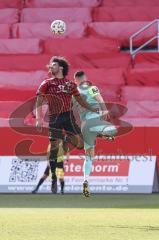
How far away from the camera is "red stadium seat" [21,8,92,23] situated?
67.7 feet

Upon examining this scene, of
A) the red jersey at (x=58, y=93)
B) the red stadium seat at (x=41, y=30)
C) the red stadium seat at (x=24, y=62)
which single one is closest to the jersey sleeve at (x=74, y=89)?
the red jersey at (x=58, y=93)

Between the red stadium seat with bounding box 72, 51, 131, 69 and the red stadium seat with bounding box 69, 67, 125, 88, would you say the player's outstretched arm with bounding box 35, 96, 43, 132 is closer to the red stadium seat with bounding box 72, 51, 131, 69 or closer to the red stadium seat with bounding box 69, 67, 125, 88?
the red stadium seat with bounding box 69, 67, 125, 88

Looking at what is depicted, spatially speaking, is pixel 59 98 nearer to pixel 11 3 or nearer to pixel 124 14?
pixel 124 14

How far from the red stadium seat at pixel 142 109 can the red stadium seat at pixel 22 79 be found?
8.44 ft

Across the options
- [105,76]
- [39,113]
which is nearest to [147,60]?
[105,76]

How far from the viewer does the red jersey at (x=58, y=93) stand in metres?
11.0

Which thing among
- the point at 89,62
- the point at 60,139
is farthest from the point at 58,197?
the point at 89,62

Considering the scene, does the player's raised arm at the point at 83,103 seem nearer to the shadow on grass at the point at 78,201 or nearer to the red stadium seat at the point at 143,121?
the shadow on grass at the point at 78,201

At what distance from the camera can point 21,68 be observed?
1852 centimetres

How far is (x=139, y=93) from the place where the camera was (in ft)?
55.4

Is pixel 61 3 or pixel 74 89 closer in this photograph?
pixel 74 89

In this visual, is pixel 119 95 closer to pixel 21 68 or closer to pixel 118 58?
pixel 118 58

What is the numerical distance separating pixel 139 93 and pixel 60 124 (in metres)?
5.97

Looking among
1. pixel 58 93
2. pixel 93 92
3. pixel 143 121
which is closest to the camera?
pixel 58 93
